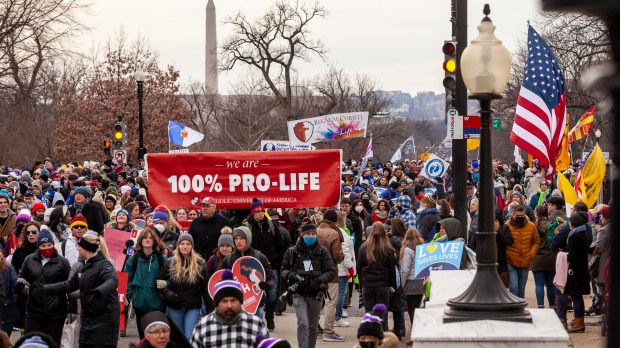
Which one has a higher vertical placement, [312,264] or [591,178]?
[591,178]

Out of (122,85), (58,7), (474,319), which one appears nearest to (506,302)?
(474,319)

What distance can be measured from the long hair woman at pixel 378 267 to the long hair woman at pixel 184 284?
2.55 m

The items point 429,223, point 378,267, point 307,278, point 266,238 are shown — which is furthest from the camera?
point 429,223

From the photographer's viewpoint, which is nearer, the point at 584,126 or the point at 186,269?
the point at 186,269

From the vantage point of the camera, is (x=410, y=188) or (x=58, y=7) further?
(x=58, y=7)

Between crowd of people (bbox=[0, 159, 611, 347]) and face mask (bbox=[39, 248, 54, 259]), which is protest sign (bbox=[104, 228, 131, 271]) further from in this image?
face mask (bbox=[39, 248, 54, 259])

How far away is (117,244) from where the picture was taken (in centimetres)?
1591

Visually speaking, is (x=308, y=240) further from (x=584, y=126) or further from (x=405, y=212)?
(x=584, y=126)

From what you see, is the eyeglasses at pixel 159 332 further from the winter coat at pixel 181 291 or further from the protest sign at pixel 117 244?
the protest sign at pixel 117 244

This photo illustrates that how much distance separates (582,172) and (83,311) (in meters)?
11.5

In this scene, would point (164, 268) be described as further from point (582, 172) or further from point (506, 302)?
point (582, 172)

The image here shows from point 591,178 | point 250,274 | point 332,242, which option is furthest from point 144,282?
point 591,178

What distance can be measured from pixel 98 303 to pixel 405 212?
8304mm

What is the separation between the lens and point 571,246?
15.5 meters
